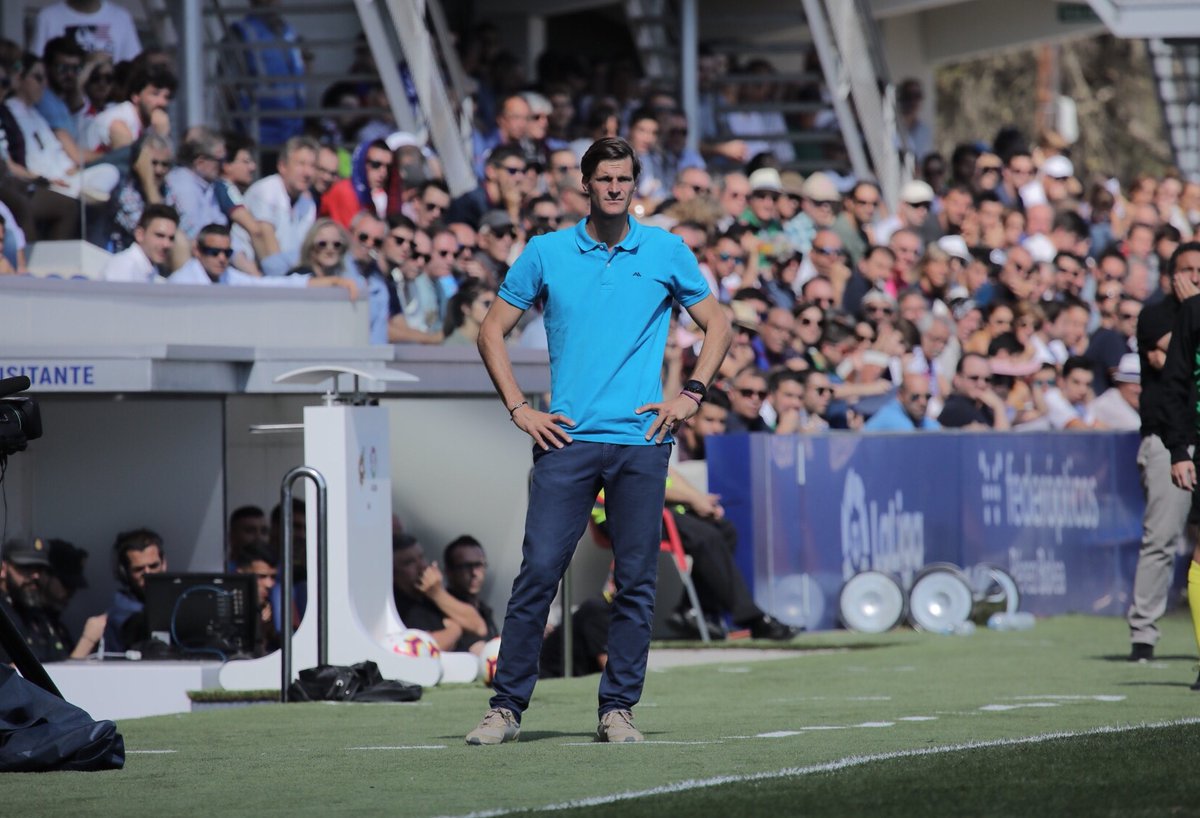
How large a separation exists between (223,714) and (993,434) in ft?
26.5

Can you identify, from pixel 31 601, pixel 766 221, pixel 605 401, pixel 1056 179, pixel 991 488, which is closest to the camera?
pixel 605 401

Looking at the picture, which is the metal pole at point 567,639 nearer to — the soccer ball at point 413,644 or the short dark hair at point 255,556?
the soccer ball at point 413,644

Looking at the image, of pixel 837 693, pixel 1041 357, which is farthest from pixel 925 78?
pixel 837 693

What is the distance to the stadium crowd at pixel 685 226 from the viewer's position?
14148 millimetres

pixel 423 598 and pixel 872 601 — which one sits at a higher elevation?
pixel 423 598

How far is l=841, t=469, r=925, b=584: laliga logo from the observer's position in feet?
51.8

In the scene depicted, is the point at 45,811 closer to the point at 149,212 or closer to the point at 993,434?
the point at 149,212

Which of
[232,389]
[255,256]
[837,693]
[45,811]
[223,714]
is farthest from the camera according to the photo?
[255,256]

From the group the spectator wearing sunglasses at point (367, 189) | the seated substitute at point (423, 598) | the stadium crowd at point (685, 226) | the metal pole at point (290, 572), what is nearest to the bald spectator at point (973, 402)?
the stadium crowd at point (685, 226)

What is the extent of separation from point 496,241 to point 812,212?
4.28 m

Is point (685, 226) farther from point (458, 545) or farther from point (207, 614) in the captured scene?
point (207, 614)

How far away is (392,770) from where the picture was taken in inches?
291

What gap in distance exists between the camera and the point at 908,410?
17.0 m

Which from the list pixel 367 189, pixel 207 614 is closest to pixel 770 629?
pixel 207 614
